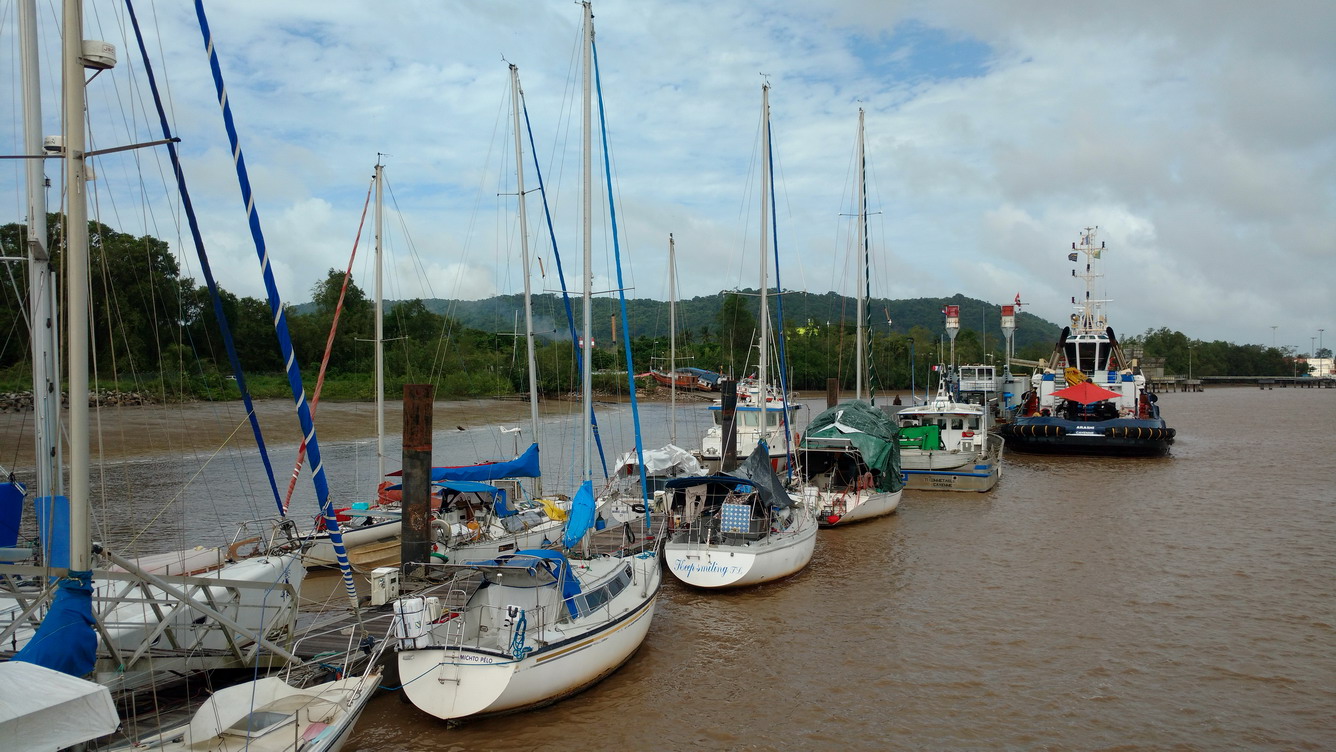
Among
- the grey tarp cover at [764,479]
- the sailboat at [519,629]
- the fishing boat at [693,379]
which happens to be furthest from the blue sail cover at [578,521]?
the fishing boat at [693,379]

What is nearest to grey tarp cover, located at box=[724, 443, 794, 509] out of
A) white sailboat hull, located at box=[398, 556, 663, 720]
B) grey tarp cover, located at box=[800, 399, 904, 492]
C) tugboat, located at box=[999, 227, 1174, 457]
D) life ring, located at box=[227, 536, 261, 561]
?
grey tarp cover, located at box=[800, 399, 904, 492]

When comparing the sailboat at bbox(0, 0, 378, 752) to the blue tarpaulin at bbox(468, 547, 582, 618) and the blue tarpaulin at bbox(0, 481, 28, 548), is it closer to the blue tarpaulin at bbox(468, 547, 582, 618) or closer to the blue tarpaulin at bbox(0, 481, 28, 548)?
the blue tarpaulin at bbox(0, 481, 28, 548)

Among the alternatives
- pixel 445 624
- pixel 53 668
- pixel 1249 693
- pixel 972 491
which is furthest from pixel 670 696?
pixel 972 491

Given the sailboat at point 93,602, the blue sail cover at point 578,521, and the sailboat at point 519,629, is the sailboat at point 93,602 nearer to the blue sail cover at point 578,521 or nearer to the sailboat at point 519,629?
the sailboat at point 519,629

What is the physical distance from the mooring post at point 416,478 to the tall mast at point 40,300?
5.40 metres

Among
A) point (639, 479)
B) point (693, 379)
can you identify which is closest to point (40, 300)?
point (639, 479)

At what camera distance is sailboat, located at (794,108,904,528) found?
957 inches

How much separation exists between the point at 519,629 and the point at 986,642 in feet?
27.8

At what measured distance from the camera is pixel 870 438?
25.4 metres

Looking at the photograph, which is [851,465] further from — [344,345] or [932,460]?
[344,345]

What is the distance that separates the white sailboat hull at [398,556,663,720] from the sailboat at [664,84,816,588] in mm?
4935

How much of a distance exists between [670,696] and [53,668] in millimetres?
7438

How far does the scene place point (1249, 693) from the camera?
42.4 ft

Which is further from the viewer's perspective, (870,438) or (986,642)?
(870,438)
